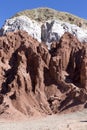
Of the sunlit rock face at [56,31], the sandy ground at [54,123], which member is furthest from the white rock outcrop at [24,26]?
the sandy ground at [54,123]

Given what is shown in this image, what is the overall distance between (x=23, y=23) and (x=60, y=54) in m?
40.8

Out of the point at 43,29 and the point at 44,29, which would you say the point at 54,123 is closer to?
the point at 44,29

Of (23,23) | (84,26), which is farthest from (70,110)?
(84,26)

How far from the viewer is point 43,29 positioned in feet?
400

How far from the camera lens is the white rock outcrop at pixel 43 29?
118812mm

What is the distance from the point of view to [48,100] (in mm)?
75375

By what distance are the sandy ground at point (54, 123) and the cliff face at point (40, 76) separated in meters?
3.24

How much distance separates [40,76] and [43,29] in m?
46.8

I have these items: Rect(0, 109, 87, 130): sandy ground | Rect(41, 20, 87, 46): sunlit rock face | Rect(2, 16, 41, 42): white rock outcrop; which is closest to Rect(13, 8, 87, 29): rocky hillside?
Rect(41, 20, 87, 46): sunlit rock face

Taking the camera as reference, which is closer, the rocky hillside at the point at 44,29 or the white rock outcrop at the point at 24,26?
the rocky hillside at the point at 44,29

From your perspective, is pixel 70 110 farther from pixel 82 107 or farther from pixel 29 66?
pixel 29 66

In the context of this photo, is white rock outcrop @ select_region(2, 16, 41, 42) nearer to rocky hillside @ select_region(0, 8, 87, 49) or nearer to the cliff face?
rocky hillside @ select_region(0, 8, 87, 49)

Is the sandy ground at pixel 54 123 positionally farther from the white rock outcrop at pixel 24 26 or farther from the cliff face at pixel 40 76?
the white rock outcrop at pixel 24 26

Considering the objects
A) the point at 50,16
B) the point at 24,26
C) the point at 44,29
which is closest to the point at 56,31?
the point at 44,29
